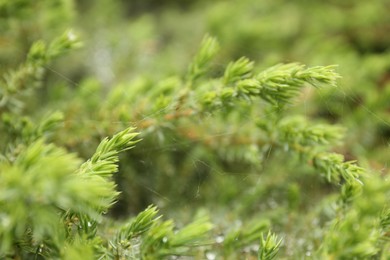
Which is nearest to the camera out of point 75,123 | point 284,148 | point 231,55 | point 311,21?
point 284,148

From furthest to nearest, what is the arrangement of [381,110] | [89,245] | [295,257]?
1. [381,110]
2. [295,257]
3. [89,245]

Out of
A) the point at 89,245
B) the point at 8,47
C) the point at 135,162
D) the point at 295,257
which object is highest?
the point at 8,47

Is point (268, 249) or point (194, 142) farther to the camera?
point (194, 142)

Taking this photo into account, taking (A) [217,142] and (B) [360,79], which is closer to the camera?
(A) [217,142]

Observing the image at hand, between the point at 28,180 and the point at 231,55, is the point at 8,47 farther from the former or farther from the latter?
the point at 28,180

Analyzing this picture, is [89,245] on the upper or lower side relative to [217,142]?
upper

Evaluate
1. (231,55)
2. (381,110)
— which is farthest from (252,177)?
(231,55)

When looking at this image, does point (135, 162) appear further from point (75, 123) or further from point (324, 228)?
point (324, 228)
